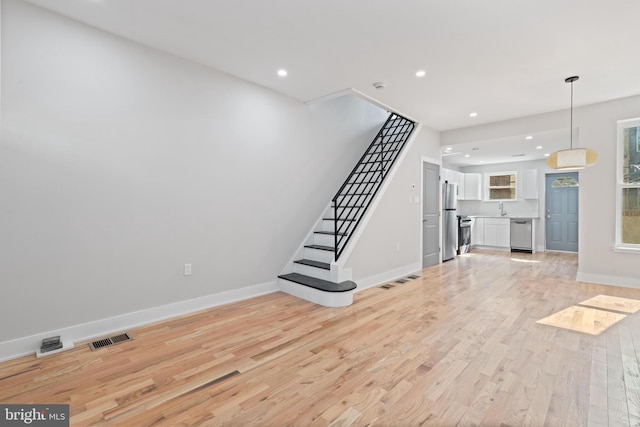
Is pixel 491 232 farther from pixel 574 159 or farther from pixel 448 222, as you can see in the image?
pixel 574 159

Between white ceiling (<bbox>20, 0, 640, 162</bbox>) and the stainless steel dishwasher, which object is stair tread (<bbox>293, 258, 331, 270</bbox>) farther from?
the stainless steel dishwasher

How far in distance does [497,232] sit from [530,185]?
1526 mm

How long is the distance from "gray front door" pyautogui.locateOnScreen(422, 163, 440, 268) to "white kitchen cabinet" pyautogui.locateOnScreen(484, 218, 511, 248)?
10.7 feet

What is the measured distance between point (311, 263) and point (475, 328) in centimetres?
215

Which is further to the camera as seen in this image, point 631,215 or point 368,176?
point 368,176

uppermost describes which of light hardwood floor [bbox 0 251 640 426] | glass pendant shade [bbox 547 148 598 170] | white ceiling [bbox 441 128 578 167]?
white ceiling [bbox 441 128 578 167]

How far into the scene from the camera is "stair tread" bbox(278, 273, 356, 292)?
142 inches

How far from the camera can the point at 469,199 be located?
30.1ft

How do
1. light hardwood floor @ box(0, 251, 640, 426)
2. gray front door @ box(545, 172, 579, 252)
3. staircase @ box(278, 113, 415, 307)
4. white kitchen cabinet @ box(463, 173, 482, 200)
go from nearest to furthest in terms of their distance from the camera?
light hardwood floor @ box(0, 251, 640, 426), staircase @ box(278, 113, 415, 307), gray front door @ box(545, 172, 579, 252), white kitchen cabinet @ box(463, 173, 482, 200)

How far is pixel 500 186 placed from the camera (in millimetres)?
8891

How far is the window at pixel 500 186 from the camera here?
869cm

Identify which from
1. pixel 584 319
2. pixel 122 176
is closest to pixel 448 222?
pixel 584 319

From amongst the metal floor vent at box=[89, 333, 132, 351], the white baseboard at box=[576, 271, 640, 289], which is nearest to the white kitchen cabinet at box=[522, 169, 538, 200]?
the white baseboard at box=[576, 271, 640, 289]

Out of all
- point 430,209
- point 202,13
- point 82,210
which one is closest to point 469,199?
point 430,209
